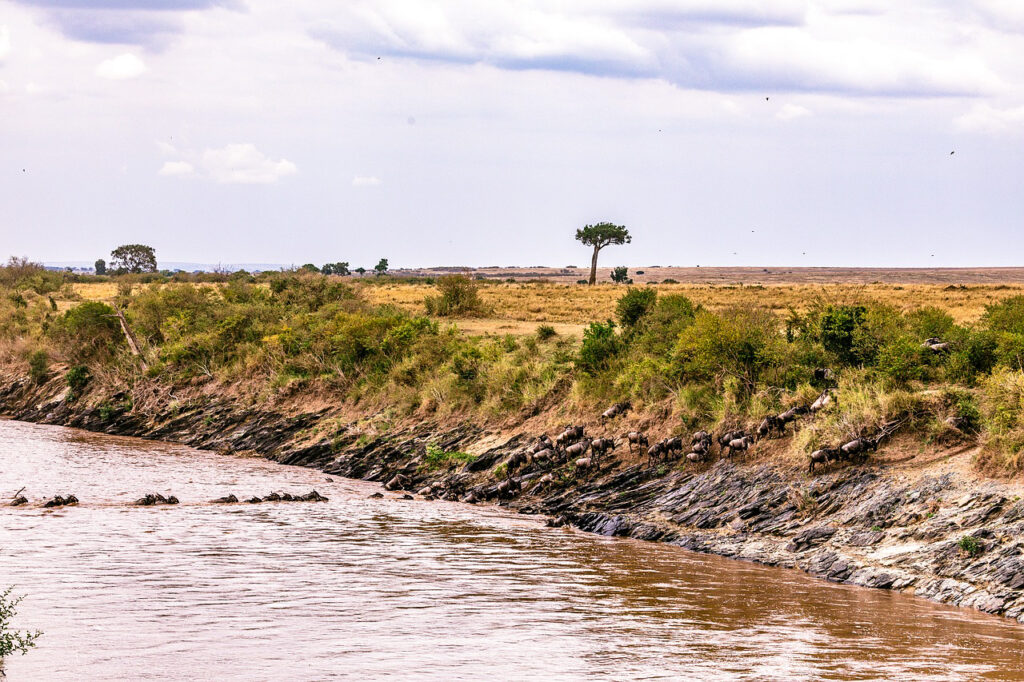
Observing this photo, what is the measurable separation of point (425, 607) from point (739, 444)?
9007 millimetres

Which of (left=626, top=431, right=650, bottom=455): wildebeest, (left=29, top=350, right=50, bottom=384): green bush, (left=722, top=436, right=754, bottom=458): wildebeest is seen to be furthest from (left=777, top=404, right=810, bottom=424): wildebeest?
(left=29, top=350, right=50, bottom=384): green bush

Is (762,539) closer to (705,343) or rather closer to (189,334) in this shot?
(705,343)

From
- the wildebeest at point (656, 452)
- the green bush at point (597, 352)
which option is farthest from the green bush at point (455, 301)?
the wildebeest at point (656, 452)

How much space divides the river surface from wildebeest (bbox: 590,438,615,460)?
9.44 ft

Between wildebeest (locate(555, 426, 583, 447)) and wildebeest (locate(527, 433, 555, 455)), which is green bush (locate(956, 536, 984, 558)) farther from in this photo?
wildebeest (locate(527, 433, 555, 455))

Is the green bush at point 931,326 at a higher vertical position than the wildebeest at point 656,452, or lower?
higher

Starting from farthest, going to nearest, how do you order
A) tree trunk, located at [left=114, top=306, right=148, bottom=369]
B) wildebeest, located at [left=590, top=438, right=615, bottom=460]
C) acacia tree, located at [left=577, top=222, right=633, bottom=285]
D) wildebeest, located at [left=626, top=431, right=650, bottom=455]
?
acacia tree, located at [left=577, top=222, right=633, bottom=285] < tree trunk, located at [left=114, top=306, right=148, bottom=369] < wildebeest, located at [left=590, top=438, right=615, bottom=460] < wildebeest, located at [left=626, top=431, right=650, bottom=455]

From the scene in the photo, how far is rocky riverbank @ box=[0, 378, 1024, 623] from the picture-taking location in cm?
1602

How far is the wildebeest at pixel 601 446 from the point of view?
2425cm

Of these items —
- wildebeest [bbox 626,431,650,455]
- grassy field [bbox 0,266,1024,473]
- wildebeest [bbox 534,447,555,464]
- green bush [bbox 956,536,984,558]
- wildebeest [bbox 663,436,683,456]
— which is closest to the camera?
green bush [bbox 956,536,984,558]

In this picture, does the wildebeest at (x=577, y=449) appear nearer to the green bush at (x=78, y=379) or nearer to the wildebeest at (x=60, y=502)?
the wildebeest at (x=60, y=502)

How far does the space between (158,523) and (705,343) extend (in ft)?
42.9

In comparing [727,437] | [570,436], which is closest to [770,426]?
[727,437]

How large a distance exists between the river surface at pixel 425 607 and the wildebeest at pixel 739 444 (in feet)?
10.9
